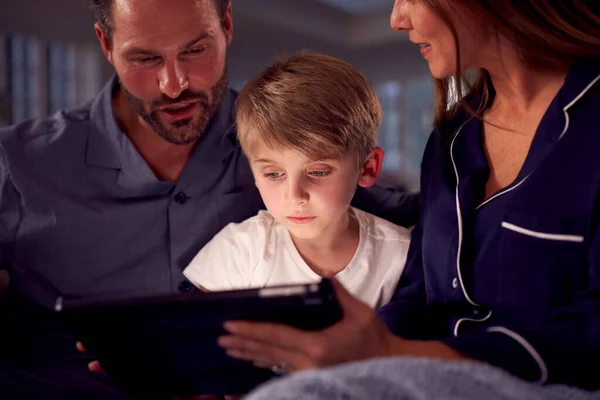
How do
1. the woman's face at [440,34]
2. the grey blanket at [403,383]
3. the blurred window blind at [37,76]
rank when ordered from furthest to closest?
the blurred window blind at [37,76]
the woman's face at [440,34]
the grey blanket at [403,383]

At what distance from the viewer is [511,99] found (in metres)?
1.20

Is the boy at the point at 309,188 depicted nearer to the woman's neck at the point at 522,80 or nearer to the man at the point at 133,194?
the man at the point at 133,194

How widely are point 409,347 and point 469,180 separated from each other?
37 centimetres

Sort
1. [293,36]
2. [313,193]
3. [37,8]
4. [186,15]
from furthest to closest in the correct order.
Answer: [293,36]
[37,8]
[186,15]
[313,193]

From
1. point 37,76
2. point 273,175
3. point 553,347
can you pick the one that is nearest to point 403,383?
point 553,347

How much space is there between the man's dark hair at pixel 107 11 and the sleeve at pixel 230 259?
1.76ft

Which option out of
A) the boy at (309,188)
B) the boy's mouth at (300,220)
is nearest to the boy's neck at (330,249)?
the boy at (309,188)

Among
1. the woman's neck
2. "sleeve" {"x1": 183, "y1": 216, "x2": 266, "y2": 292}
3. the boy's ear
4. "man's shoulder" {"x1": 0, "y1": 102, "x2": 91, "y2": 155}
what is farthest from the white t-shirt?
"man's shoulder" {"x1": 0, "y1": 102, "x2": 91, "y2": 155}

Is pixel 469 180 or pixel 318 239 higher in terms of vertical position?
pixel 469 180

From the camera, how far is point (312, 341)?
90cm

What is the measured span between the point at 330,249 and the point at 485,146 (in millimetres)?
389

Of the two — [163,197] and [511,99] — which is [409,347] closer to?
[511,99]

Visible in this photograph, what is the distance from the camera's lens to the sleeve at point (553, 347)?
90 cm

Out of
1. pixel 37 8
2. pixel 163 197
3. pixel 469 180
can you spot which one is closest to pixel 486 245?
pixel 469 180
